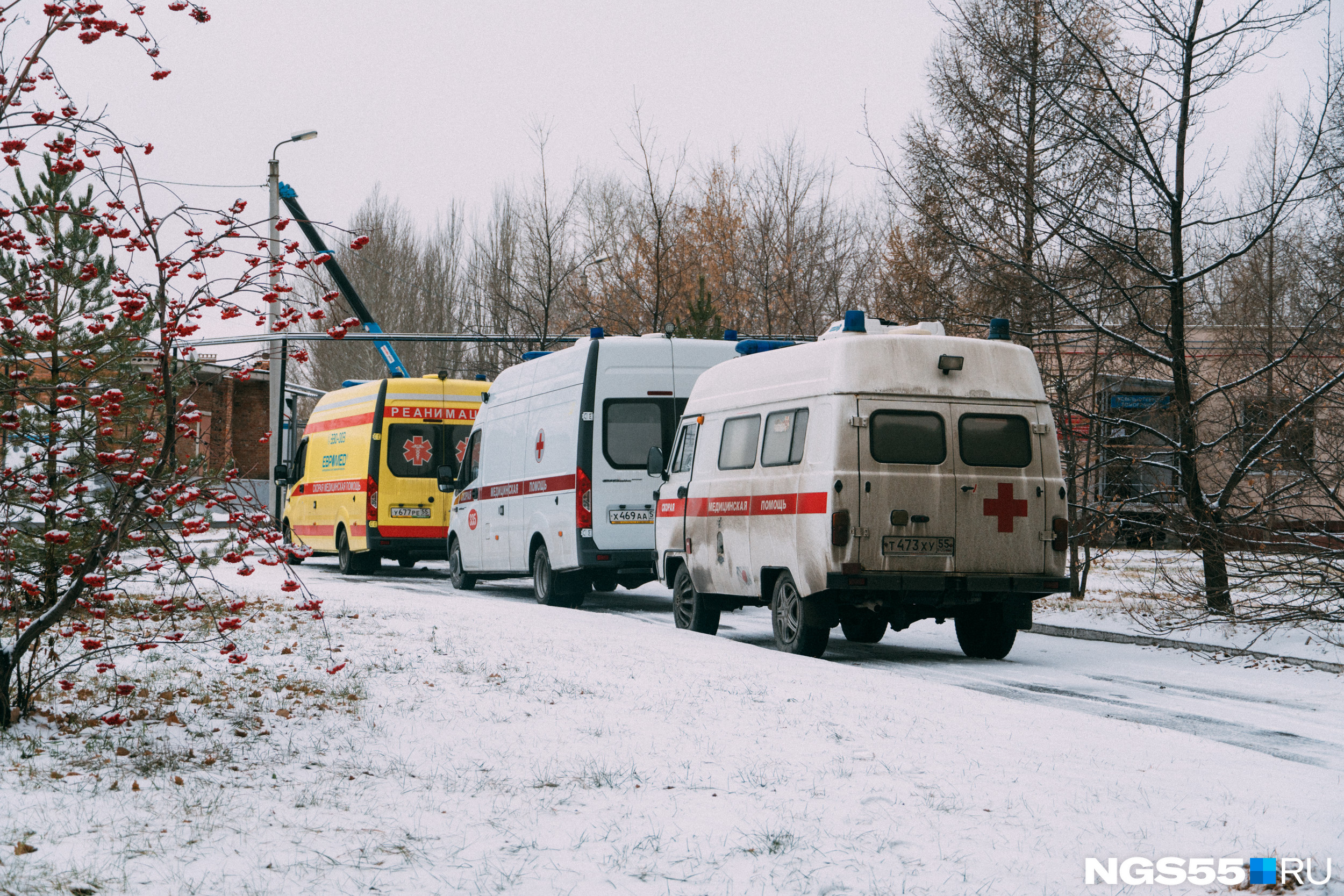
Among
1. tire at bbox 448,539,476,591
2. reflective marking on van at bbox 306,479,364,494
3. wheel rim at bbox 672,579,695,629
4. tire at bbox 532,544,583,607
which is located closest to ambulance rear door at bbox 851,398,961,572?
wheel rim at bbox 672,579,695,629

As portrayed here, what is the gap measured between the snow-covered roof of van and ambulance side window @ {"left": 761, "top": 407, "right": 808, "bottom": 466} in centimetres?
16

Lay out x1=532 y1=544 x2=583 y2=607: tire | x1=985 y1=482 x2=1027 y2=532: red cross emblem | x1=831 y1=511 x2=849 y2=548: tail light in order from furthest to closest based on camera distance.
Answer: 1. x1=532 y1=544 x2=583 y2=607: tire
2. x1=985 y1=482 x2=1027 y2=532: red cross emblem
3. x1=831 y1=511 x2=849 y2=548: tail light

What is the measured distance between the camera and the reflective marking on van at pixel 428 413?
20.7 m

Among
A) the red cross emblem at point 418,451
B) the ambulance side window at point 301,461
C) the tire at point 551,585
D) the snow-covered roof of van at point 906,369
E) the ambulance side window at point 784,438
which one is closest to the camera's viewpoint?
the snow-covered roof of van at point 906,369

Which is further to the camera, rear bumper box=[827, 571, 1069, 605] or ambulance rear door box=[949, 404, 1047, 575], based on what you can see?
ambulance rear door box=[949, 404, 1047, 575]

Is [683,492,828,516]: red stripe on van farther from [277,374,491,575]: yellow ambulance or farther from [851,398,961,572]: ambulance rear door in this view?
[277,374,491,575]: yellow ambulance

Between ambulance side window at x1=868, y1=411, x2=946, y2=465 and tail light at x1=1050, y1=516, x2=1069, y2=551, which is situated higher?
ambulance side window at x1=868, y1=411, x2=946, y2=465

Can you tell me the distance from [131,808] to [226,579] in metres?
12.1

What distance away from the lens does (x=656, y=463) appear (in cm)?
1398

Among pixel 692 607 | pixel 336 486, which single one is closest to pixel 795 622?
pixel 692 607

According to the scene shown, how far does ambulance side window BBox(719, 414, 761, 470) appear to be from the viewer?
12211 mm

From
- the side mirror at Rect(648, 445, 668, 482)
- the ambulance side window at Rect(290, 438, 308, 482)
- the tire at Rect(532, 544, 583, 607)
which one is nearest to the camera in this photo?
the side mirror at Rect(648, 445, 668, 482)

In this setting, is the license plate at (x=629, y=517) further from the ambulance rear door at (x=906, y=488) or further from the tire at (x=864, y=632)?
the ambulance rear door at (x=906, y=488)

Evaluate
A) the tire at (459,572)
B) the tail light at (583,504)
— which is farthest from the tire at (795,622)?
the tire at (459,572)
